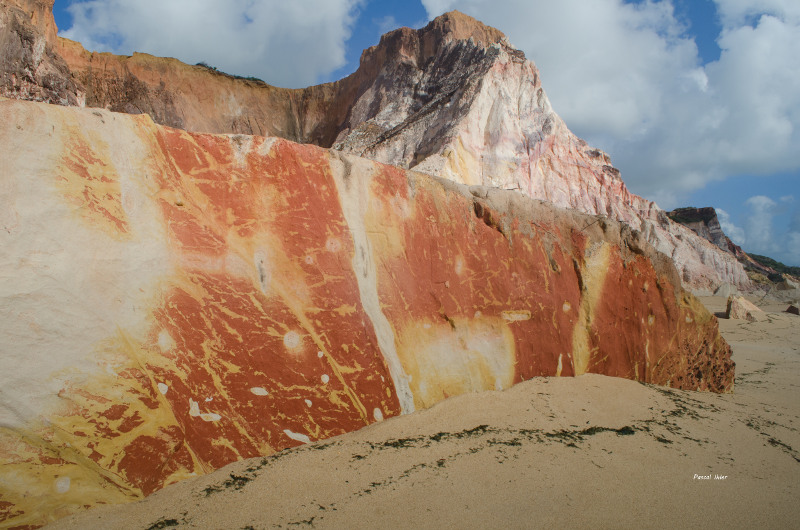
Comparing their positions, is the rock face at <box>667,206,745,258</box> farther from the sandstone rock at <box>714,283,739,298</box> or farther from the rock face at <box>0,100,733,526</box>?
the rock face at <box>0,100,733,526</box>

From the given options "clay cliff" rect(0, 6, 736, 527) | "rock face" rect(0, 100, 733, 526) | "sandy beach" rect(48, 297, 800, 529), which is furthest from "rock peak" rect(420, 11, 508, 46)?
"sandy beach" rect(48, 297, 800, 529)

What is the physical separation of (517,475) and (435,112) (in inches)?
518

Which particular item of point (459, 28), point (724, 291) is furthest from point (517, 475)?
point (724, 291)

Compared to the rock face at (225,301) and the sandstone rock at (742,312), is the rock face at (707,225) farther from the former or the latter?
the rock face at (225,301)

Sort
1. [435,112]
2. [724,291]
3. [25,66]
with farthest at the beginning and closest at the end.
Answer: [724,291] → [435,112] → [25,66]

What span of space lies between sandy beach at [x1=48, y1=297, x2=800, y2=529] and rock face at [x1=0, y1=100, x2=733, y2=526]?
0.57 ft

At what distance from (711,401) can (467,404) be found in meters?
1.90

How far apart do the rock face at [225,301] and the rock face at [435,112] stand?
27.8ft

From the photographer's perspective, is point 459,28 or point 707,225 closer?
point 459,28

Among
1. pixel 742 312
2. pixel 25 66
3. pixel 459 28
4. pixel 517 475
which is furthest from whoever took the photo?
pixel 459 28

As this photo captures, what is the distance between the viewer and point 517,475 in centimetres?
174

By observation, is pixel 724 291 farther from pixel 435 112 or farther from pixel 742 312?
pixel 435 112

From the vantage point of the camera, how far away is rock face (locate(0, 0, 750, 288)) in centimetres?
1330

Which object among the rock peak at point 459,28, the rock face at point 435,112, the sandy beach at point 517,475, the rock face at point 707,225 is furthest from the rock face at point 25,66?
the rock face at point 707,225
